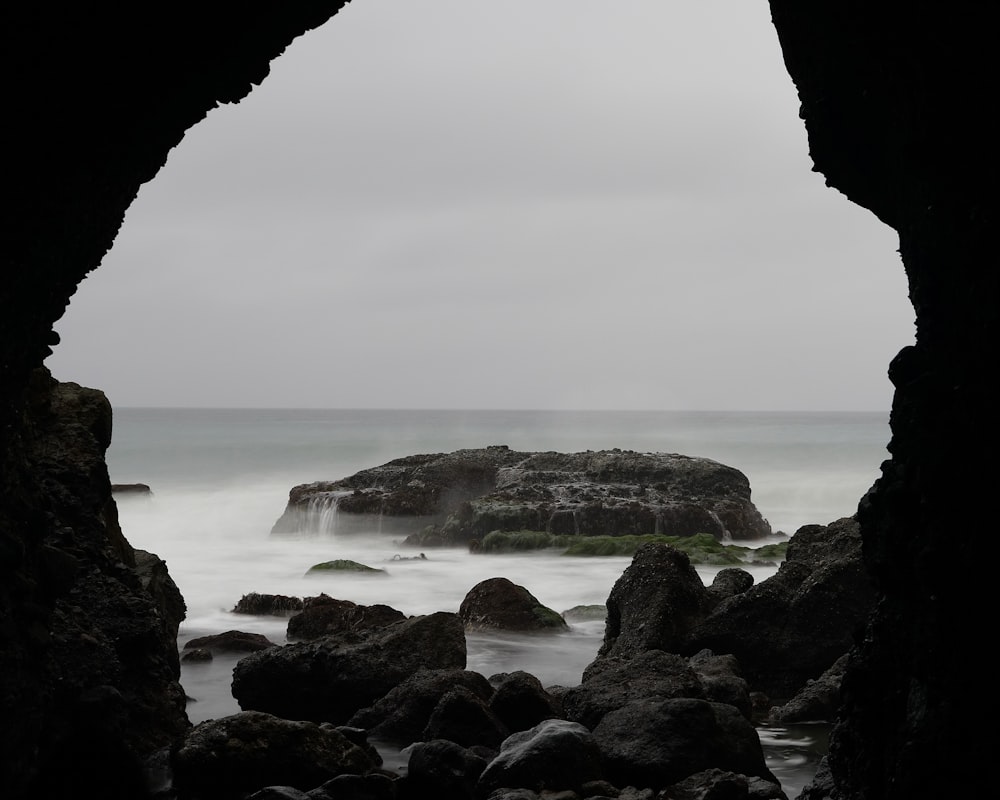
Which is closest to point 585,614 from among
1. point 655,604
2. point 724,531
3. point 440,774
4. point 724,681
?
point 655,604

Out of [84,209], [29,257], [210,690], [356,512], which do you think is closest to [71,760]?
[29,257]

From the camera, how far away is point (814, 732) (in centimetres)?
779

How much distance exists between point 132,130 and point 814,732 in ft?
20.5

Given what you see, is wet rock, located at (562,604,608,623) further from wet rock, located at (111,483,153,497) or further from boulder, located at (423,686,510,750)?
wet rock, located at (111,483,153,497)

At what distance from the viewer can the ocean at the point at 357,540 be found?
425 inches

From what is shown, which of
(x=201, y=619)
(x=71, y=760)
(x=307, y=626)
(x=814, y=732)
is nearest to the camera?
(x=71, y=760)

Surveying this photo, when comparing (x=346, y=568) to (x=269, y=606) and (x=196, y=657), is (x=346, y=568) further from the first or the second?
(x=196, y=657)

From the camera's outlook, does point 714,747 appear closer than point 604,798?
No

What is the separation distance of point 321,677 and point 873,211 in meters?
5.36

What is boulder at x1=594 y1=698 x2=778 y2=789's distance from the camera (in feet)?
20.6

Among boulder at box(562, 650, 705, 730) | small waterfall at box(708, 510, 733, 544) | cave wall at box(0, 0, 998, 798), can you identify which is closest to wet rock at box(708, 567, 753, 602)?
boulder at box(562, 650, 705, 730)

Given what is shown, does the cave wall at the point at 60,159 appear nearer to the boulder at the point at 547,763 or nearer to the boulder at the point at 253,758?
the boulder at the point at 253,758

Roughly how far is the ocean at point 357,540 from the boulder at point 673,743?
0.53 m

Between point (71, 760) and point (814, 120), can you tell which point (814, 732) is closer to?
point (814, 120)
